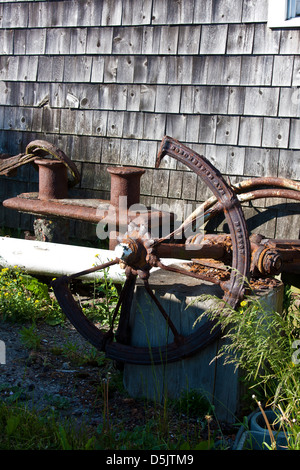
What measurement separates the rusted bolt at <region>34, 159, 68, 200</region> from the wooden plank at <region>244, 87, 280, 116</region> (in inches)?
73.1

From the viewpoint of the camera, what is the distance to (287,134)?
16.0 feet

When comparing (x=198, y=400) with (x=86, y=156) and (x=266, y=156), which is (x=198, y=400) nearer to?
(x=266, y=156)

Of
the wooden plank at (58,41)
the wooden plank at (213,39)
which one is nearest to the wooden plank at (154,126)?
the wooden plank at (213,39)

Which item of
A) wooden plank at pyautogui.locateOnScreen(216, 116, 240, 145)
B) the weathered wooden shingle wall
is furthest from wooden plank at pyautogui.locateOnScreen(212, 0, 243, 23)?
wooden plank at pyautogui.locateOnScreen(216, 116, 240, 145)

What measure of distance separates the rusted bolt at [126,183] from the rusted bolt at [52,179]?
2.10ft

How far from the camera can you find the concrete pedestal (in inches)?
125

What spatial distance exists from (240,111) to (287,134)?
48 centimetres

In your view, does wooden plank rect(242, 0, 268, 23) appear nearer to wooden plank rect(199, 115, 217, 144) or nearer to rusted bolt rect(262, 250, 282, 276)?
wooden plank rect(199, 115, 217, 144)

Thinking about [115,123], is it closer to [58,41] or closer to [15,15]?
[58,41]

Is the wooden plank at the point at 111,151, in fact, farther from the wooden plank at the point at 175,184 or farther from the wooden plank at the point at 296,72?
the wooden plank at the point at 296,72

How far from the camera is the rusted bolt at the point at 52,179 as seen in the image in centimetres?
548

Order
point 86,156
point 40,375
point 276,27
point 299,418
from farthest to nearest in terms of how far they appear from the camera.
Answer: point 86,156 → point 276,27 → point 40,375 → point 299,418
